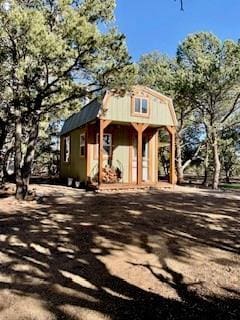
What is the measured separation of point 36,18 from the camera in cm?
861

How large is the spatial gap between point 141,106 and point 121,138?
1.89 metres

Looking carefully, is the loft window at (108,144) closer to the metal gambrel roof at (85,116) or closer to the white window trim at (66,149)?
the metal gambrel roof at (85,116)

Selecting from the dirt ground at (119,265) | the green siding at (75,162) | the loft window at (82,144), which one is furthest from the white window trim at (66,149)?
the dirt ground at (119,265)

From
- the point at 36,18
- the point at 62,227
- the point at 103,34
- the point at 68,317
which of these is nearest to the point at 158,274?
the point at 68,317

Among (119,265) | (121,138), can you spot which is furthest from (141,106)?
(119,265)

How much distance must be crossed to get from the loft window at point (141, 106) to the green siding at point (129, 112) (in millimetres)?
228

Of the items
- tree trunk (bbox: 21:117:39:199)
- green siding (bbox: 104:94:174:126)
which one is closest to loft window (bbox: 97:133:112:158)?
green siding (bbox: 104:94:174:126)

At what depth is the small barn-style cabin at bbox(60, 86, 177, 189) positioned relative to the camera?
14252mm

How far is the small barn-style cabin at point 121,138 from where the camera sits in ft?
46.8

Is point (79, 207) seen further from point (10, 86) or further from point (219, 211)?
point (10, 86)

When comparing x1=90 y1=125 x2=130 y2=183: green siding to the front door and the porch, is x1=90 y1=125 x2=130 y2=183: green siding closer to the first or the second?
the porch

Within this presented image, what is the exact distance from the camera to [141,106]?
1500cm

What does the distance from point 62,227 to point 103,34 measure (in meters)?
5.78

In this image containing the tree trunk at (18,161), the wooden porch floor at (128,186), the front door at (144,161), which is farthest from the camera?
the front door at (144,161)
